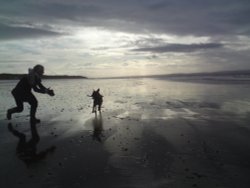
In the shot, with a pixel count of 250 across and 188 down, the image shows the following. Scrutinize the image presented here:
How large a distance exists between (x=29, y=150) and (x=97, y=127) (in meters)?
3.74

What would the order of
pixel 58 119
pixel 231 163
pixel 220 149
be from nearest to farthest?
pixel 231 163 → pixel 220 149 → pixel 58 119

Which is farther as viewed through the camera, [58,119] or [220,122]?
[58,119]

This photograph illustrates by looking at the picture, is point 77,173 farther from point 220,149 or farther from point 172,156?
point 220,149

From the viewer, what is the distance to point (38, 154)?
24.8 ft

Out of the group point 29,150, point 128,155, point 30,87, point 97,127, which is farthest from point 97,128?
point 128,155

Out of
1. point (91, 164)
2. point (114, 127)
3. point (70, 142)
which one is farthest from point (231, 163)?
point (114, 127)

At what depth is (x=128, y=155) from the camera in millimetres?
7504

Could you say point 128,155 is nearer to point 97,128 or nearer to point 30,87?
point 97,128

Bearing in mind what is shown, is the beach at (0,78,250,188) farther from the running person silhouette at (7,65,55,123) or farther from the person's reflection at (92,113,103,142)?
the running person silhouette at (7,65,55,123)

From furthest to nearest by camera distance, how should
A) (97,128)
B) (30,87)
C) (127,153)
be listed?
(30,87), (97,128), (127,153)

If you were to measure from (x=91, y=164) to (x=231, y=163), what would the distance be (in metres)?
3.27

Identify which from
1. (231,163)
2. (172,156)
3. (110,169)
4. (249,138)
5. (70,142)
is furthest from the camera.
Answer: (249,138)

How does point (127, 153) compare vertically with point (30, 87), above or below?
below

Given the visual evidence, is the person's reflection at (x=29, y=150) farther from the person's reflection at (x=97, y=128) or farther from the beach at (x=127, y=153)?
the person's reflection at (x=97, y=128)
